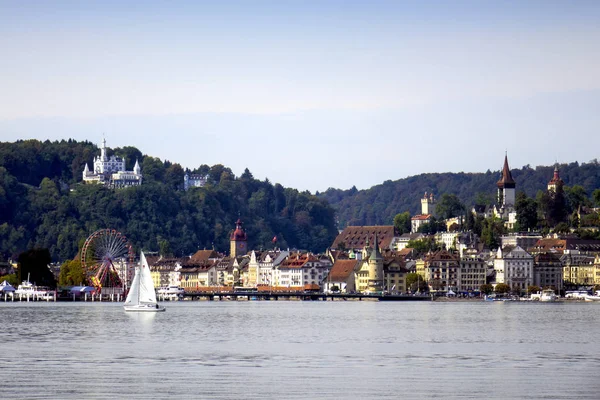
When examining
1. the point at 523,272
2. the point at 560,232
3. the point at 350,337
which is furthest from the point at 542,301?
the point at 350,337

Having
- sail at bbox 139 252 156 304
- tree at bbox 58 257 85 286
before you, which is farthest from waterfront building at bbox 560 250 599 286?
sail at bbox 139 252 156 304

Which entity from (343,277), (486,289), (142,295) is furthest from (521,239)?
(142,295)

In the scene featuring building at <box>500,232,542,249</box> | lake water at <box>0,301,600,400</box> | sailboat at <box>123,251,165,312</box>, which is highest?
building at <box>500,232,542,249</box>

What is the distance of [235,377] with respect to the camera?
4497 cm

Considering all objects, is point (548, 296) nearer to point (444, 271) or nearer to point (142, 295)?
point (444, 271)

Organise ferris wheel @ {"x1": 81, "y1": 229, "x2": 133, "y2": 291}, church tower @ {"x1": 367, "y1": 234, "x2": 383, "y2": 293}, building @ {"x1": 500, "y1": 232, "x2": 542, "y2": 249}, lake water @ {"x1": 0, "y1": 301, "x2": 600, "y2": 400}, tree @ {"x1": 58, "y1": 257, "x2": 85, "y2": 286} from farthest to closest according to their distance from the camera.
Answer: building @ {"x1": 500, "y1": 232, "x2": 542, "y2": 249} → church tower @ {"x1": 367, "y1": 234, "x2": 383, "y2": 293} → tree @ {"x1": 58, "y1": 257, "x2": 85, "y2": 286} → ferris wheel @ {"x1": 81, "y1": 229, "x2": 133, "y2": 291} → lake water @ {"x1": 0, "y1": 301, "x2": 600, "y2": 400}

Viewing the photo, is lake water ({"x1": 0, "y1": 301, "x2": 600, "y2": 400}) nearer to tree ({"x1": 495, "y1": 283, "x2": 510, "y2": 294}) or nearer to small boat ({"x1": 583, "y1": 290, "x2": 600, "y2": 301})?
small boat ({"x1": 583, "y1": 290, "x2": 600, "y2": 301})

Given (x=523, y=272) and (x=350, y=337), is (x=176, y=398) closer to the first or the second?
(x=350, y=337)

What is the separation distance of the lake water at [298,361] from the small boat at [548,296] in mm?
72304

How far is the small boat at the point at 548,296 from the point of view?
156125 millimetres

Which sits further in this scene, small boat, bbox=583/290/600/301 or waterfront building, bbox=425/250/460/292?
waterfront building, bbox=425/250/460/292

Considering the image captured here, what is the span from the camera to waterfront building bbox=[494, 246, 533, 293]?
6821 inches

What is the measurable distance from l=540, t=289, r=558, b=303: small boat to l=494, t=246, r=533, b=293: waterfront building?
10130mm

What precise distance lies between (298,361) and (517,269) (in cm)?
12523
